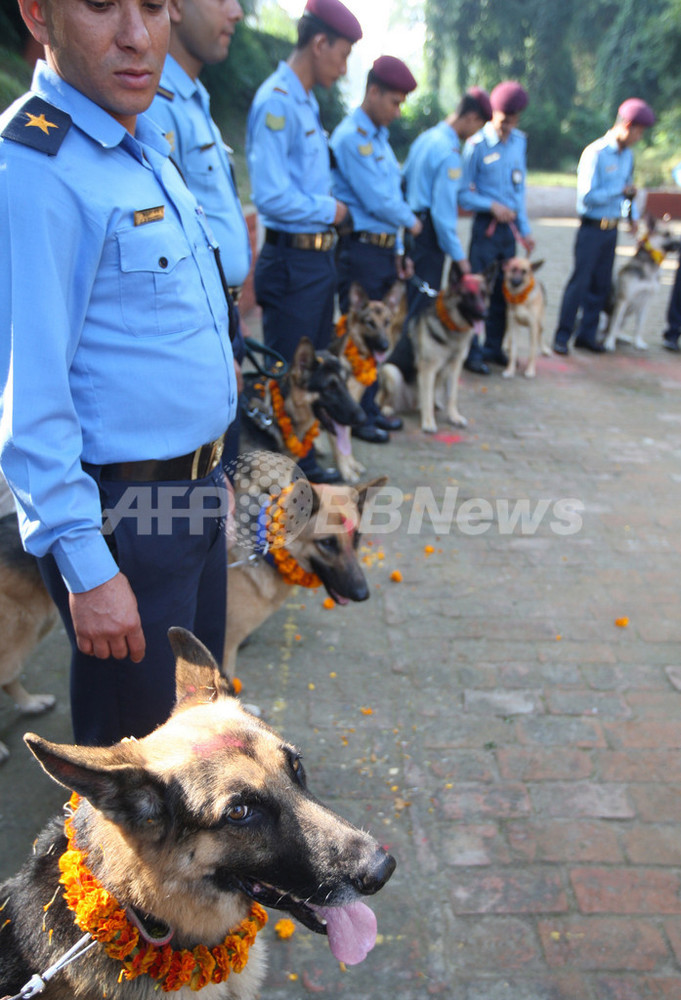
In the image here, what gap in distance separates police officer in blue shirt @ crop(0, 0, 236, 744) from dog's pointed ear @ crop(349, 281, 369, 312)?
3.91 meters

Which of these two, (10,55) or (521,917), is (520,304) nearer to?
(521,917)

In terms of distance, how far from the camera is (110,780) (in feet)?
4.52

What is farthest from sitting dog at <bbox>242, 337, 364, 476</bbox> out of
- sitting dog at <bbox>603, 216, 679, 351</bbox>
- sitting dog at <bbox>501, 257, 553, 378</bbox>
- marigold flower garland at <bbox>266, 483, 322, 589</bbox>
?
sitting dog at <bbox>603, 216, 679, 351</bbox>

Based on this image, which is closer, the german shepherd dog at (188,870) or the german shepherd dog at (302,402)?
the german shepherd dog at (188,870)

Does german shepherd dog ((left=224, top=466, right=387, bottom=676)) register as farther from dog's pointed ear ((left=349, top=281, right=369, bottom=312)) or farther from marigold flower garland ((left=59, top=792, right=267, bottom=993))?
dog's pointed ear ((left=349, top=281, right=369, bottom=312))

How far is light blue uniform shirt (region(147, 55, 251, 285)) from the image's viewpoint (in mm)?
3219

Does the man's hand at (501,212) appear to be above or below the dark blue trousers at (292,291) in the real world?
above

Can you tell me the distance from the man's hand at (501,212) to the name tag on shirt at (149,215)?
6.76 metres

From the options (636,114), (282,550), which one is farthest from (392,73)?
(282,550)

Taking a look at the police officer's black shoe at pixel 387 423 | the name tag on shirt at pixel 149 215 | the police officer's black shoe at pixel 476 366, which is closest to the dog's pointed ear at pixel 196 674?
the name tag on shirt at pixel 149 215

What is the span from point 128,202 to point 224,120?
17.1 meters

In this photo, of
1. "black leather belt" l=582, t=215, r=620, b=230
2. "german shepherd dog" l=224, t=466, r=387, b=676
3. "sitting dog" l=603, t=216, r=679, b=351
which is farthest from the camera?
"sitting dog" l=603, t=216, r=679, b=351

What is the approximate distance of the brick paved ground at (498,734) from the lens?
2.27 m

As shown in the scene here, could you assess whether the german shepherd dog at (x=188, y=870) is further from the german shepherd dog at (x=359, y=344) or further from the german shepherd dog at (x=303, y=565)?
the german shepherd dog at (x=359, y=344)
